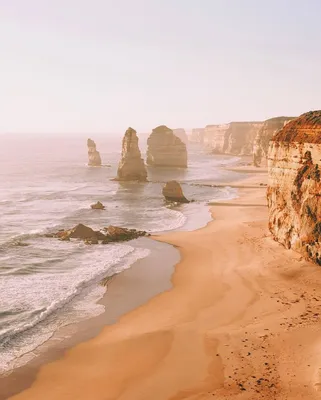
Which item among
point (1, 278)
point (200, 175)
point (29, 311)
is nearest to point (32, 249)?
point (1, 278)

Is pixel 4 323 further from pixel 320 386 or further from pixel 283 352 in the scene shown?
pixel 320 386

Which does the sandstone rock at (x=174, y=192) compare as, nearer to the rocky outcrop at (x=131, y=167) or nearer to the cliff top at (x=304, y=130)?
the rocky outcrop at (x=131, y=167)

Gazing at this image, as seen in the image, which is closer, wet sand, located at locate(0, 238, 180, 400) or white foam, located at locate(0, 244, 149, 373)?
wet sand, located at locate(0, 238, 180, 400)

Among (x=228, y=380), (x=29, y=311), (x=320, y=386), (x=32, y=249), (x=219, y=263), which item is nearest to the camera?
(x=320, y=386)

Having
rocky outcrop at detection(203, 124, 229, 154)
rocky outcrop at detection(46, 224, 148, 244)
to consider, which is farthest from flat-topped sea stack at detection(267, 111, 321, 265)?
rocky outcrop at detection(203, 124, 229, 154)

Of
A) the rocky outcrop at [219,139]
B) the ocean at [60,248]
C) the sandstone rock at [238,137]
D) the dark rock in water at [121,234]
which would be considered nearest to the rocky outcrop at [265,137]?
the ocean at [60,248]

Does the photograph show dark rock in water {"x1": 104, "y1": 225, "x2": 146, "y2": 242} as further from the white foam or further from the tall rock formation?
the tall rock formation

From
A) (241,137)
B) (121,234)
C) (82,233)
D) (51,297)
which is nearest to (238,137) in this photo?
(241,137)
